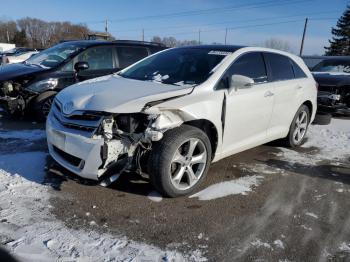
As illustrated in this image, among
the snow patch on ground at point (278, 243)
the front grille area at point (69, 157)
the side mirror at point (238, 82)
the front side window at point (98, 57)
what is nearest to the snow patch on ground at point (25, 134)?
the front side window at point (98, 57)

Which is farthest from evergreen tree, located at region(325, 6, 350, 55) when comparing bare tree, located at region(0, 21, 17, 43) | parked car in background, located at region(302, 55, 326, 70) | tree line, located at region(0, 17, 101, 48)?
bare tree, located at region(0, 21, 17, 43)

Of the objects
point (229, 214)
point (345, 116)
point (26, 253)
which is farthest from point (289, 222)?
point (345, 116)

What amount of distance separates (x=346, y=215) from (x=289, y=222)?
0.68 m

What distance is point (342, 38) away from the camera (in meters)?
52.1

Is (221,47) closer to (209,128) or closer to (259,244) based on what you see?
(209,128)

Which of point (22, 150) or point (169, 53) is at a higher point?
point (169, 53)

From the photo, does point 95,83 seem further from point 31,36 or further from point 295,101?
point 31,36

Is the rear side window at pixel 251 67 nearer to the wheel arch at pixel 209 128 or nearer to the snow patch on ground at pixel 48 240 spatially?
the wheel arch at pixel 209 128

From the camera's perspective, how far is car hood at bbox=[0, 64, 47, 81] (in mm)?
6496

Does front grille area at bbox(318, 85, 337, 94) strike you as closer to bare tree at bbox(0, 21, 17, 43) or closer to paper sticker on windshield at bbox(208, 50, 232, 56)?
paper sticker on windshield at bbox(208, 50, 232, 56)

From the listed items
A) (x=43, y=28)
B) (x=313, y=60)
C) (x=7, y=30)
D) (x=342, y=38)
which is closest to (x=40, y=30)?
(x=43, y=28)

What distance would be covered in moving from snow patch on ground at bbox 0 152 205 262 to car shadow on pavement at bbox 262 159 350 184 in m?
2.52

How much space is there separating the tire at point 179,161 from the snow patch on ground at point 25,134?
282 centimetres

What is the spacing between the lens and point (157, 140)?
338cm
